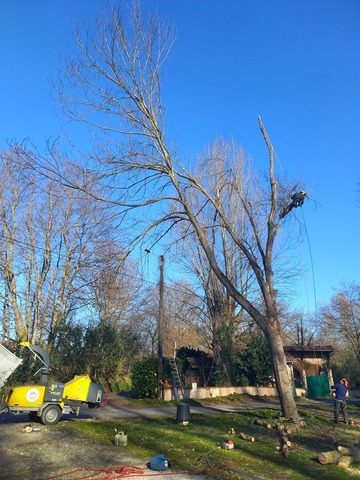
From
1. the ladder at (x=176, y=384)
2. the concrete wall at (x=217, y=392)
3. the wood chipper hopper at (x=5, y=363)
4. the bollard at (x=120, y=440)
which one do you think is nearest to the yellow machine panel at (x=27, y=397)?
the wood chipper hopper at (x=5, y=363)

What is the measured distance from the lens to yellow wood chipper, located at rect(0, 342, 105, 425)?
10.8m

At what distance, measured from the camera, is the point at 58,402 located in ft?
37.7

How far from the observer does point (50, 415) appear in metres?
11.3

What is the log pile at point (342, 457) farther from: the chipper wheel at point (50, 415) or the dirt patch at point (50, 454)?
the chipper wheel at point (50, 415)

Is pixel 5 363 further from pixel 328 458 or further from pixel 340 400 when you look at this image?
pixel 340 400

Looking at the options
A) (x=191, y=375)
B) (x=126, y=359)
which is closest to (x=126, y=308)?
(x=126, y=359)

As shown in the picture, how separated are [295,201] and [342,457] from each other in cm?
819

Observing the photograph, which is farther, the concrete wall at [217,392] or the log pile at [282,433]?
the concrete wall at [217,392]

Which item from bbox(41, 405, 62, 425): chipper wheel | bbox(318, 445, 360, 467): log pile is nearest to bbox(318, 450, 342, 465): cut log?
bbox(318, 445, 360, 467): log pile

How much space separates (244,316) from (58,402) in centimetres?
2019

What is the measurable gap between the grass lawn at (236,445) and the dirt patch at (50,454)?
0.42 m

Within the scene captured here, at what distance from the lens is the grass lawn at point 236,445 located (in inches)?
314

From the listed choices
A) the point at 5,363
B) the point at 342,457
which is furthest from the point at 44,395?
the point at 342,457

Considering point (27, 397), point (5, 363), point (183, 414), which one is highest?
point (5, 363)
